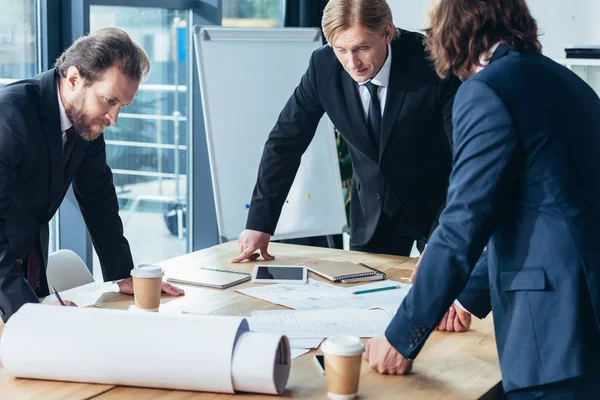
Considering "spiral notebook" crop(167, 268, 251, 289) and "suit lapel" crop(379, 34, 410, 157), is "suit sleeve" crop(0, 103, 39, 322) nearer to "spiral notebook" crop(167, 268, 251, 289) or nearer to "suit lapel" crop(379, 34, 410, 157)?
"spiral notebook" crop(167, 268, 251, 289)

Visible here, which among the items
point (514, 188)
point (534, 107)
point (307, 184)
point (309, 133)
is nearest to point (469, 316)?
point (514, 188)

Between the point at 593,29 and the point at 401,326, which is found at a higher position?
the point at 593,29

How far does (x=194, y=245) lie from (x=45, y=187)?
2.50 m

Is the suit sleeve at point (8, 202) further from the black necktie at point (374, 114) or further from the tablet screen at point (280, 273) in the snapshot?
the black necktie at point (374, 114)

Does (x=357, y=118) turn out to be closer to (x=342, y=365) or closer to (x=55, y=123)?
(x=55, y=123)

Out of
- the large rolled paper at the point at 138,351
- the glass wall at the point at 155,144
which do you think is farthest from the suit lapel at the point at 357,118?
the glass wall at the point at 155,144

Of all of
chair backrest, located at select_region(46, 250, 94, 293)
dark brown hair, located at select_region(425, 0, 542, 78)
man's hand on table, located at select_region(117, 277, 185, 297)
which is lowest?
chair backrest, located at select_region(46, 250, 94, 293)

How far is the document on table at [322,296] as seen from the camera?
6.81 feet

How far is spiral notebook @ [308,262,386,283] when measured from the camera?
2.35m

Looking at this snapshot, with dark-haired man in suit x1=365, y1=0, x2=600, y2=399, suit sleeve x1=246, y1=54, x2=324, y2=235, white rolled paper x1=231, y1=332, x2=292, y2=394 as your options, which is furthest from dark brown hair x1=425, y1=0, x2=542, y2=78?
suit sleeve x1=246, y1=54, x2=324, y2=235

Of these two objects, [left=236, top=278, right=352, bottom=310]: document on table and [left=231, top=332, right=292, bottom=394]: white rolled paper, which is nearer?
[left=231, top=332, right=292, bottom=394]: white rolled paper

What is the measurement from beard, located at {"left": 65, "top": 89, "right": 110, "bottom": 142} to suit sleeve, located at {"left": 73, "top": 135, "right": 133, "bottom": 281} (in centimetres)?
14

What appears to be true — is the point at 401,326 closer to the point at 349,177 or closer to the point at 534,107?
the point at 534,107

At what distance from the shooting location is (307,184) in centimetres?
409
